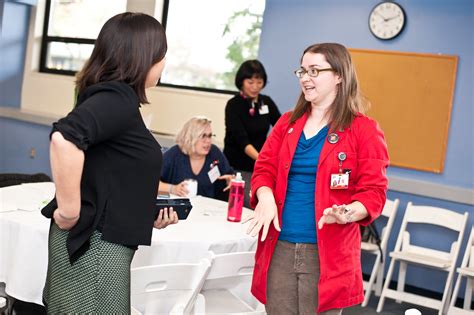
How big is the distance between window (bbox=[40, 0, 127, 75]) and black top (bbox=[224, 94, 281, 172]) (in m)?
3.41

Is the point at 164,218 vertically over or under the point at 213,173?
over

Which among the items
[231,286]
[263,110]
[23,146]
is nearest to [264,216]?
[231,286]

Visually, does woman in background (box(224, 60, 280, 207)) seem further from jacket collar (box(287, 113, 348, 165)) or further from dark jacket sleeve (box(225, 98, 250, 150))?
jacket collar (box(287, 113, 348, 165))

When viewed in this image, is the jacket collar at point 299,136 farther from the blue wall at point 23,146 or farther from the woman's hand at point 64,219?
the blue wall at point 23,146

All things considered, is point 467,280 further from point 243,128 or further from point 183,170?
point 183,170

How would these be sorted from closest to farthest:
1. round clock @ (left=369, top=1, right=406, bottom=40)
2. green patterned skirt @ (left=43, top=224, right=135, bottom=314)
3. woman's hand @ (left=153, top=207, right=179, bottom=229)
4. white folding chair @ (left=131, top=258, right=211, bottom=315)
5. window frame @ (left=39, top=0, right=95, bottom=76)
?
green patterned skirt @ (left=43, top=224, right=135, bottom=314) < woman's hand @ (left=153, top=207, right=179, bottom=229) < white folding chair @ (left=131, top=258, right=211, bottom=315) < round clock @ (left=369, top=1, right=406, bottom=40) < window frame @ (left=39, top=0, right=95, bottom=76)

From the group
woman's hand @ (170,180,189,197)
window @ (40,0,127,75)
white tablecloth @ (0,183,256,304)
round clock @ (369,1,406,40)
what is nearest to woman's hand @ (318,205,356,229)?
white tablecloth @ (0,183,256,304)

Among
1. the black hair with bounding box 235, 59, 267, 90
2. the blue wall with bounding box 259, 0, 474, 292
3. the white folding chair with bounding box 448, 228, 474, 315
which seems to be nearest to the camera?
the white folding chair with bounding box 448, 228, 474, 315

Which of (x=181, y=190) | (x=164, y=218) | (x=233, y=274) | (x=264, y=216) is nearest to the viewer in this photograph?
(x=164, y=218)

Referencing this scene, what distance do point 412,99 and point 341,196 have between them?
3389mm

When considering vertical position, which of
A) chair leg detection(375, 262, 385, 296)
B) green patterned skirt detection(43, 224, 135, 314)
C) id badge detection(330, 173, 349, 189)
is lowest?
chair leg detection(375, 262, 385, 296)

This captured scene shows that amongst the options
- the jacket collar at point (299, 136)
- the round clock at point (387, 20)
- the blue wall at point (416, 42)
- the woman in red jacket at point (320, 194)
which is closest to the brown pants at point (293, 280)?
the woman in red jacket at point (320, 194)

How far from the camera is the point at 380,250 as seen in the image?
4996 mm

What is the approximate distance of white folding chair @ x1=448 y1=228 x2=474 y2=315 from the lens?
458 centimetres
